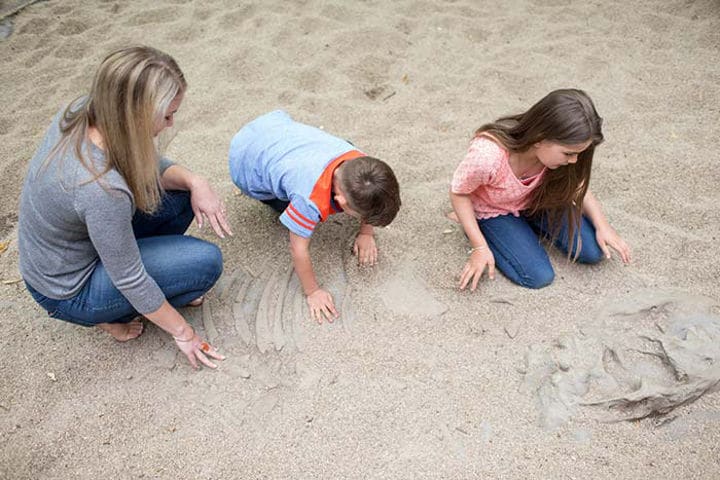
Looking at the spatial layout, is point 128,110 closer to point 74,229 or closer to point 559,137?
point 74,229

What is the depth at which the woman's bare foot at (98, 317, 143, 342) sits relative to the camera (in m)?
1.80

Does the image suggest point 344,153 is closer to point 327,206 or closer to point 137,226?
Result: point 327,206

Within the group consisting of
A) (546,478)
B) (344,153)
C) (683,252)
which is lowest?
(546,478)

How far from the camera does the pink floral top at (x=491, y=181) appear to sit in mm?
1809

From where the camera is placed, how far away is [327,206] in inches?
68.5

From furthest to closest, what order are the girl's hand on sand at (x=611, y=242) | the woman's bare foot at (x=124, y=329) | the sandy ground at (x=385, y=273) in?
the girl's hand on sand at (x=611, y=242), the woman's bare foot at (x=124, y=329), the sandy ground at (x=385, y=273)

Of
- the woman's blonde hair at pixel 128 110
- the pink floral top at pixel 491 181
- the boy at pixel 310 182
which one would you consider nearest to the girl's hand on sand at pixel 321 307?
the boy at pixel 310 182

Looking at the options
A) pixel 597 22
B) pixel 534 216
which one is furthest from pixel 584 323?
pixel 597 22

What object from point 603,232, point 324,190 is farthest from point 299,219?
point 603,232

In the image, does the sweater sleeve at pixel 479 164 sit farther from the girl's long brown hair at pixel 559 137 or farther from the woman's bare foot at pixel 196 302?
the woman's bare foot at pixel 196 302

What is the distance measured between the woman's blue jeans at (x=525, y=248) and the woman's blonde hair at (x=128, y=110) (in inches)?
46.8

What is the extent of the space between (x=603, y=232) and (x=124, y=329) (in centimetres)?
164

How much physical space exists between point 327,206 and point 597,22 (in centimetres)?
224

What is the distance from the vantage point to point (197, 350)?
67.4 inches
